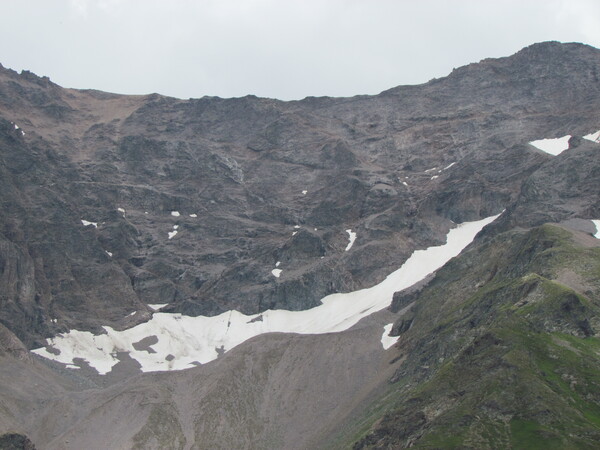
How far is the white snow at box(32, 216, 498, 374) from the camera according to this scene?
146 meters

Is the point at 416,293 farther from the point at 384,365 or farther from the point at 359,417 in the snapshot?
the point at 359,417

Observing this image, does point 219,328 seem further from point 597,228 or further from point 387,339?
point 597,228

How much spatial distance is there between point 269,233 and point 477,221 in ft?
172

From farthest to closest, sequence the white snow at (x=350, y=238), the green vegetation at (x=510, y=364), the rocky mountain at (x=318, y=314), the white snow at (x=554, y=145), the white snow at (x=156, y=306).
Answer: the white snow at (x=554, y=145) → the white snow at (x=350, y=238) → the white snow at (x=156, y=306) → the rocky mountain at (x=318, y=314) → the green vegetation at (x=510, y=364)

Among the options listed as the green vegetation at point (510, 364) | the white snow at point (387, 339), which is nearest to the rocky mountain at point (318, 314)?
the green vegetation at point (510, 364)

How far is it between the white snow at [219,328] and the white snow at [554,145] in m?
32.8

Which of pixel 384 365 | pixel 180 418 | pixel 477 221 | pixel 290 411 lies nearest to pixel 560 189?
pixel 477 221

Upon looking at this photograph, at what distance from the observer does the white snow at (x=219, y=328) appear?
146250mm

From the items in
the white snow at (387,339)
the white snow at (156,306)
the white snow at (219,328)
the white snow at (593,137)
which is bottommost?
the white snow at (387,339)

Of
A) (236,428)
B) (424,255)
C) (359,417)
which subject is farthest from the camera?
(424,255)

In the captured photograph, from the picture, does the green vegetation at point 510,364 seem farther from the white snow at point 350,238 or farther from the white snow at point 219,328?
the white snow at point 350,238

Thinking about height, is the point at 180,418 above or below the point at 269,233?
below

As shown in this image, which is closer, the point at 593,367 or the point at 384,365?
the point at 593,367

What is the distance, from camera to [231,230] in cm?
19800
